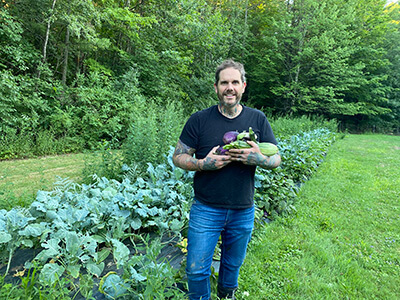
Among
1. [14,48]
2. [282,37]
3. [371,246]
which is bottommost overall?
[371,246]

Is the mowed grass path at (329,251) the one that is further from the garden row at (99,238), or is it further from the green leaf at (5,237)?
the green leaf at (5,237)

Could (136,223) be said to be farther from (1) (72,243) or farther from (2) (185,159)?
(2) (185,159)

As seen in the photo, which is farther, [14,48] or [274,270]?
[14,48]

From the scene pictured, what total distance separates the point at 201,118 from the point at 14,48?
795 centimetres

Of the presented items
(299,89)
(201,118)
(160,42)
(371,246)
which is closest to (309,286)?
(371,246)

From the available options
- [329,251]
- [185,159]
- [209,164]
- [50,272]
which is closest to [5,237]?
[50,272]

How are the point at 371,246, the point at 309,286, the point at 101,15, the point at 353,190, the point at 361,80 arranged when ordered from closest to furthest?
1. the point at 309,286
2. the point at 371,246
3. the point at 353,190
4. the point at 101,15
5. the point at 361,80

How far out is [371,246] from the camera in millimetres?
3174

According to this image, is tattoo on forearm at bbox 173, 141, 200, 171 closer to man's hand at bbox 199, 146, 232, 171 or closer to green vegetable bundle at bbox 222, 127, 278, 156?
man's hand at bbox 199, 146, 232, 171

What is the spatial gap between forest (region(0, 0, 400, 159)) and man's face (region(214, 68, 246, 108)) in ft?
7.93

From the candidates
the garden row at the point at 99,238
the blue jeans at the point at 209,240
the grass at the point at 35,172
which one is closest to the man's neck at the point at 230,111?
the blue jeans at the point at 209,240

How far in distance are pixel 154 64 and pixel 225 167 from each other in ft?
36.4

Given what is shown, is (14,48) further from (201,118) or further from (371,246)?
(371,246)

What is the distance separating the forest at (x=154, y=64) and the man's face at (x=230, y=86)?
242cm
